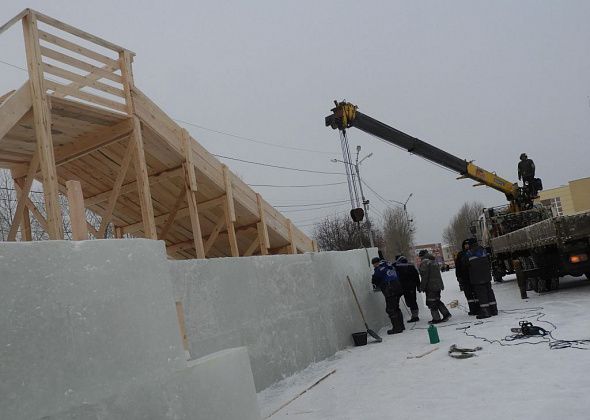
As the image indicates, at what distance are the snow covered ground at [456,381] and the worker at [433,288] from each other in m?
1.52

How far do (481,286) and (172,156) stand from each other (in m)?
6.30

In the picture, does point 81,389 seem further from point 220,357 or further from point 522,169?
point 522,169

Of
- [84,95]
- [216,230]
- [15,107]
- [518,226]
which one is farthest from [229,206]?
[518,226]

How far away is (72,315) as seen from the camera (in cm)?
305

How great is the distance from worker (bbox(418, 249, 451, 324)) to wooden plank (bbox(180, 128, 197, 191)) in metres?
4.84

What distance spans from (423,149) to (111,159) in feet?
33.5

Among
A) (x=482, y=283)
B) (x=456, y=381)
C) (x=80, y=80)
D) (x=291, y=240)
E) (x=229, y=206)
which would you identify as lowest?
(x=456, y=381)

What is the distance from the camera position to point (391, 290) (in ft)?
34.7

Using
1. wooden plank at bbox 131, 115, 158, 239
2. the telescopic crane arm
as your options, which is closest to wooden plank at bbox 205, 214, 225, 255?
wooden plank at bbox 131, 115, 158, 239

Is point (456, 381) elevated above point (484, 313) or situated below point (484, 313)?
below

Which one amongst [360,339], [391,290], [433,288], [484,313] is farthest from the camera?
[433,288]

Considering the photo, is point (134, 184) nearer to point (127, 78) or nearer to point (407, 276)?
point (127, 78)

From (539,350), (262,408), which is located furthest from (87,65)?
(539,350)

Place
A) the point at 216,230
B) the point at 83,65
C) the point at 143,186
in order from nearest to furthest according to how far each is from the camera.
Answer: the point at 83,65 → the point at 143,186 → the point at 216,230
